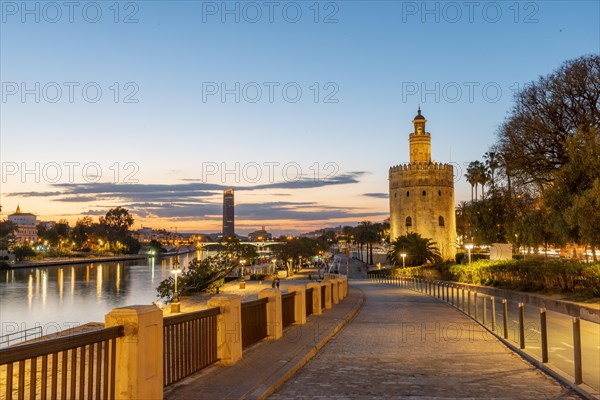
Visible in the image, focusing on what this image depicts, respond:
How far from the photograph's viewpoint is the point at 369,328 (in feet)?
59.5

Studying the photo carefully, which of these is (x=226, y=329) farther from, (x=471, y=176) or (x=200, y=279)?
(x=471, y=176)

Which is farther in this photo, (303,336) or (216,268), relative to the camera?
(216,268)

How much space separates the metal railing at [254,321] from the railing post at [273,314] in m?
0.13

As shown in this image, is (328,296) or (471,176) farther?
(471,176)

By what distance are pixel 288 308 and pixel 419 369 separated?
21.2 ft

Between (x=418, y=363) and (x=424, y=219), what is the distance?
87704mm

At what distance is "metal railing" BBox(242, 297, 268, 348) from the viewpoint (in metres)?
12.4

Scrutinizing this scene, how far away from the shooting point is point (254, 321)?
13.2m

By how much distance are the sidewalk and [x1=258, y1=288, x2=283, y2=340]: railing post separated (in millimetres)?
274

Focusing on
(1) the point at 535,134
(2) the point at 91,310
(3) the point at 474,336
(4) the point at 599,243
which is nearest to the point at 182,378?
(3) the point at 474,336

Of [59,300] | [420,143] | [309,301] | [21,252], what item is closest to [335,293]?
[309,301]

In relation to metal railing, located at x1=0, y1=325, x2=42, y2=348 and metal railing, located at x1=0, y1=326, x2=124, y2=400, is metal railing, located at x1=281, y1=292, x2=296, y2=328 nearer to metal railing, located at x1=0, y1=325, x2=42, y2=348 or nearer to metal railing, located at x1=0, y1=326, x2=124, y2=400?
metal railing, located at x1=0, y1=326, x2=124, y2=400

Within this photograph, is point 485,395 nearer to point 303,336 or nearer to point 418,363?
point 418,363

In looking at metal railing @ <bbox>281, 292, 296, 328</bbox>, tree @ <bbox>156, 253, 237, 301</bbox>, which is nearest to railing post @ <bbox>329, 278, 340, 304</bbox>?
metal railing @ <bbox>281, 292, 296, 328</bbox>
